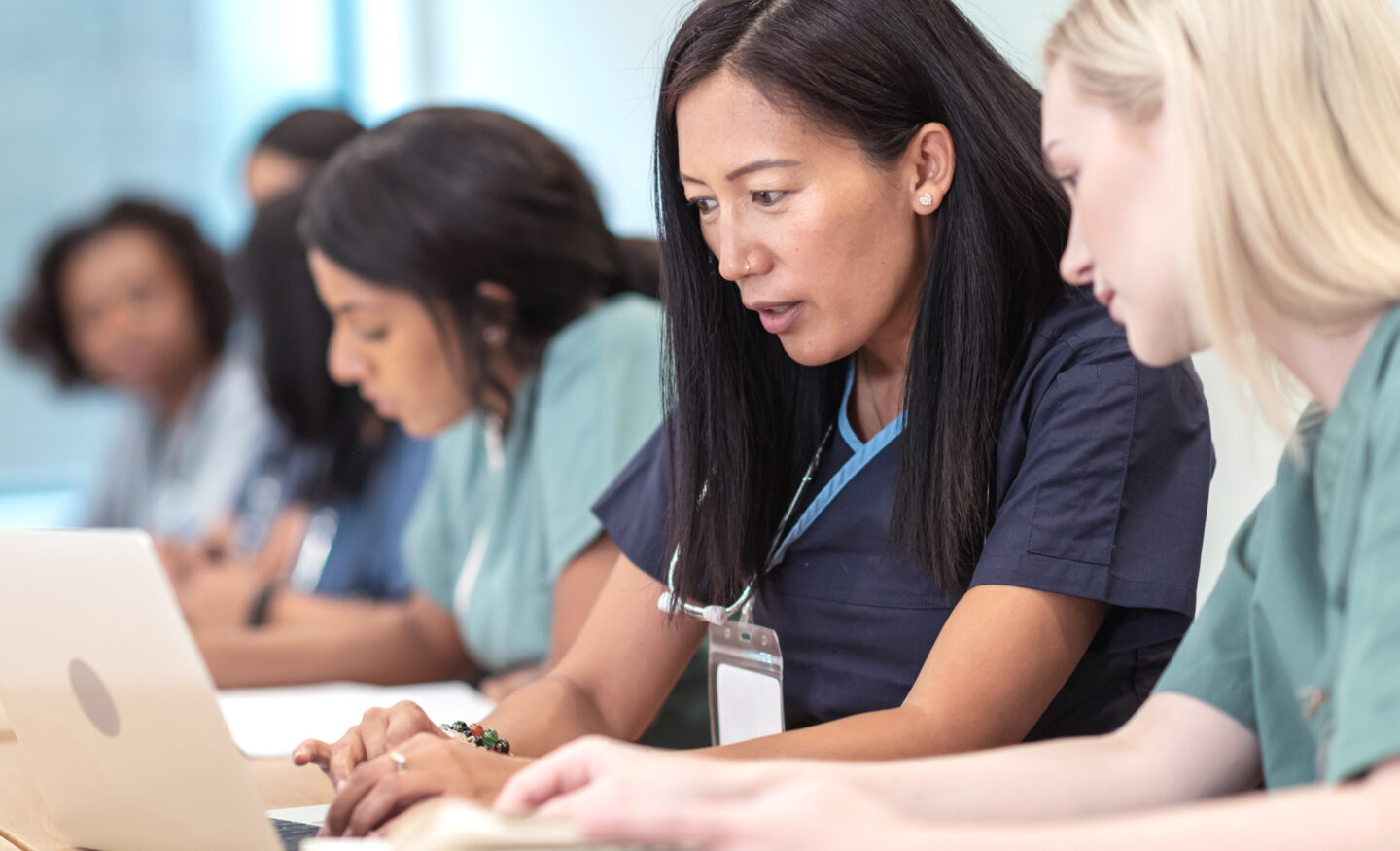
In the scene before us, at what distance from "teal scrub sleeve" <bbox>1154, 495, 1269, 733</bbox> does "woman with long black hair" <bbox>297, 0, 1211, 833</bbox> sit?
0.15 meters

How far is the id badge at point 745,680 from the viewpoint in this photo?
4.15ft

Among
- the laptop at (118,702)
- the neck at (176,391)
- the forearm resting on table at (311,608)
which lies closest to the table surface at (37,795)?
the laptop at (118,702)

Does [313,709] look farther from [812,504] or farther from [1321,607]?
[1321,607]

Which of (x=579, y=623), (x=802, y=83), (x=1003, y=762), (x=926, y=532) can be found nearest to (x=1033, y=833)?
(x=1003, y=762)

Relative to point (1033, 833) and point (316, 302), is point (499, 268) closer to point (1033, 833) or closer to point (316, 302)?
point (316, 302)

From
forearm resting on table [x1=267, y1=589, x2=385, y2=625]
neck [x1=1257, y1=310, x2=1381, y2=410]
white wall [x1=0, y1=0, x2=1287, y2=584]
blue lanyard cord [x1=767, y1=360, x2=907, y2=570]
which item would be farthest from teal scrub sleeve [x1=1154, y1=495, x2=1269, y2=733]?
white wall [x1=0, y1=0, x2=1287, y2=584]

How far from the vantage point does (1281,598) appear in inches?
32.2

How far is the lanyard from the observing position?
4.10 feet

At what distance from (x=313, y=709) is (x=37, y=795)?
0.55 metres

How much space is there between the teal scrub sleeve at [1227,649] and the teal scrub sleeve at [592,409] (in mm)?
949

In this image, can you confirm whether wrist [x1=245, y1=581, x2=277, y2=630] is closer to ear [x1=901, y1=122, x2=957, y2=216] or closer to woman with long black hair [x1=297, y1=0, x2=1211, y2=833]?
woman with long black hair [x1=297, y1=0, x2=1211, y2=833]

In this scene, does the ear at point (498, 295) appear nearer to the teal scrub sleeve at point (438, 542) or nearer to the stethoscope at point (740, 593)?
the teal scrub sleeve at point (438, 542)

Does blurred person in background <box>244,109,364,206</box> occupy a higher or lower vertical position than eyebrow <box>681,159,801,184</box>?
lower

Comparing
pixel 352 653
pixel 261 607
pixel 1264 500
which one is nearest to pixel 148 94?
pixel 261 607
